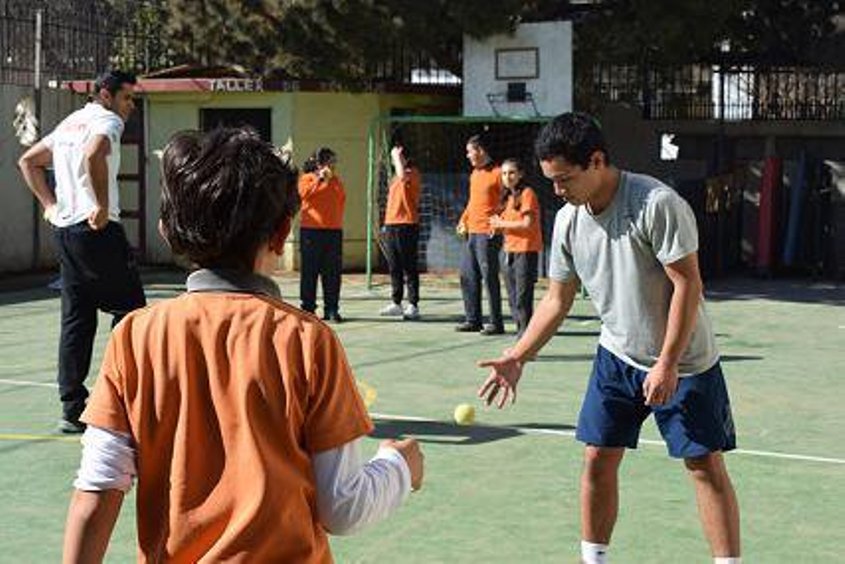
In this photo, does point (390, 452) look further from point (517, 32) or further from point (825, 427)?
point (517, 32)

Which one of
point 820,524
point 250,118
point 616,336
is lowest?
point 820,524

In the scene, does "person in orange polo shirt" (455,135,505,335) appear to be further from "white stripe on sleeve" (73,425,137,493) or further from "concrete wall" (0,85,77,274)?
"white stripe on sleeve" (73,425,137,493)

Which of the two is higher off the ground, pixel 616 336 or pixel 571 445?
pixel 616 336

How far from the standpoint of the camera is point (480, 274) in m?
13.1

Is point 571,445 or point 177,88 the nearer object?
point 571,445

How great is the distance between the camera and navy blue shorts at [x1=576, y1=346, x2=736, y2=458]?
5121 millimetres

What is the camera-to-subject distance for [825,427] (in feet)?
28.6

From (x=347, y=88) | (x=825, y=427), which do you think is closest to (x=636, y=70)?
(x=347, y=88)

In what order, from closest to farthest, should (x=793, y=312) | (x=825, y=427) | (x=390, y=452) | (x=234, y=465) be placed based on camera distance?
1. (x=234, y=465)
2. (x=390, y=452)
3. (x=825, y=427)
4. (x=793, y=312)

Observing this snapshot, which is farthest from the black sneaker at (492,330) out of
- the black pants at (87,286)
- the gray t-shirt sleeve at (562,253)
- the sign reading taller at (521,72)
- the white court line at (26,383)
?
the gray t-shirt sleeve at (562,253)

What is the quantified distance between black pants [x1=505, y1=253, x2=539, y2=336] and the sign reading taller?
5.13 m

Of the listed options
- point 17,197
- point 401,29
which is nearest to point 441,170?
point 401,29

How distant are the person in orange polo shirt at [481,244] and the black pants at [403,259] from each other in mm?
1041

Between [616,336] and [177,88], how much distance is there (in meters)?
14.4
